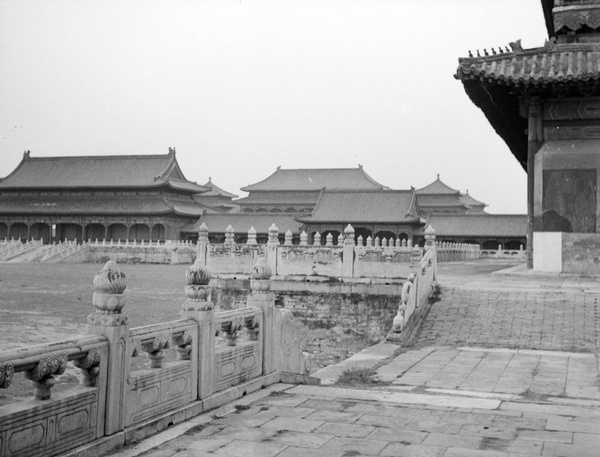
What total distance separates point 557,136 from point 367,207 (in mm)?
38338

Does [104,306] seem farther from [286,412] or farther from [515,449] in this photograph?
[515,449]

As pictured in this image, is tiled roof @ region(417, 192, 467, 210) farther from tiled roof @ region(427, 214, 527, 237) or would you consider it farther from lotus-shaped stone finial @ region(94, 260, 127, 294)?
lotus-shaped stone finial @ region(94, 260, 127, 294)

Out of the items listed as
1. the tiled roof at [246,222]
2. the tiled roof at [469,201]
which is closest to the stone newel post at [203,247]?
the tiled roof at [246,222]

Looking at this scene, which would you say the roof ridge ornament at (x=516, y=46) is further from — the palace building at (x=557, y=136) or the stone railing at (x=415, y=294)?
the stone railing at (x=415, y=294)

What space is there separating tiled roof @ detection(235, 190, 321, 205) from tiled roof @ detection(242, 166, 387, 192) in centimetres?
51

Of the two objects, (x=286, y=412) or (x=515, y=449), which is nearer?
(x=515, y=449)

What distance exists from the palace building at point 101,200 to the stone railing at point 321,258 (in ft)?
121

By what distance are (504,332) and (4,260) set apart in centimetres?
4123

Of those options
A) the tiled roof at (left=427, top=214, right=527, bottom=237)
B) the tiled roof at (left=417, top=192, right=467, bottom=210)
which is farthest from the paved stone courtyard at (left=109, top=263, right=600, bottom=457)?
the tiled roof at (left=417, top=192, right=467, bottom=210)

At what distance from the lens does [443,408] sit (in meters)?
6.55

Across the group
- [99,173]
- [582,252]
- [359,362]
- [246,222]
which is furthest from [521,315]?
[99,173]

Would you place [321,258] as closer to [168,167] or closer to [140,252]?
[140,252]

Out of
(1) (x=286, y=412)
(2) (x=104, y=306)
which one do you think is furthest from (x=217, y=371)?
(2) (x=104, y=306)

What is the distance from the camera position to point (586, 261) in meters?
16.1
